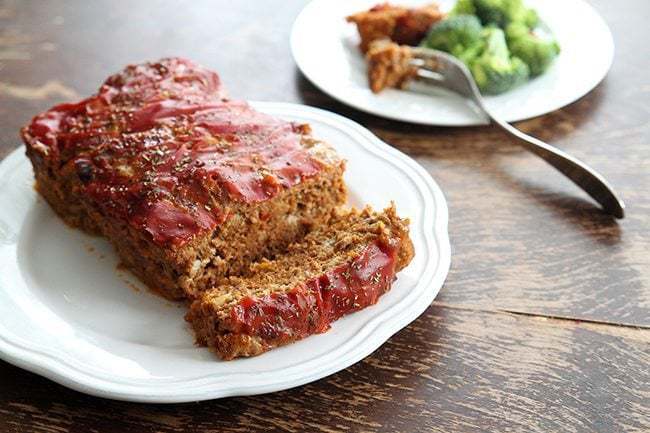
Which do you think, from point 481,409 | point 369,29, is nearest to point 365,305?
point 481,409

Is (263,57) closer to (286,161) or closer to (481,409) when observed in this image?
(286,161)

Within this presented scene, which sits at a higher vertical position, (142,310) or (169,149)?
(169,149)

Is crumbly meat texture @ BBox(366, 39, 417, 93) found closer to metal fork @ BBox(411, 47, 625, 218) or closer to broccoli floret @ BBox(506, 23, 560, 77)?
metal fork @ BBox(411, 47, 625, 218)

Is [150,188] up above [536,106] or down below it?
above

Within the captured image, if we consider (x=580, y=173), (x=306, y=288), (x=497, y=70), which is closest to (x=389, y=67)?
(x=497, y=70)

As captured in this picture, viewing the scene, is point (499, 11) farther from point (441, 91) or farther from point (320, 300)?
point (320, 300)
